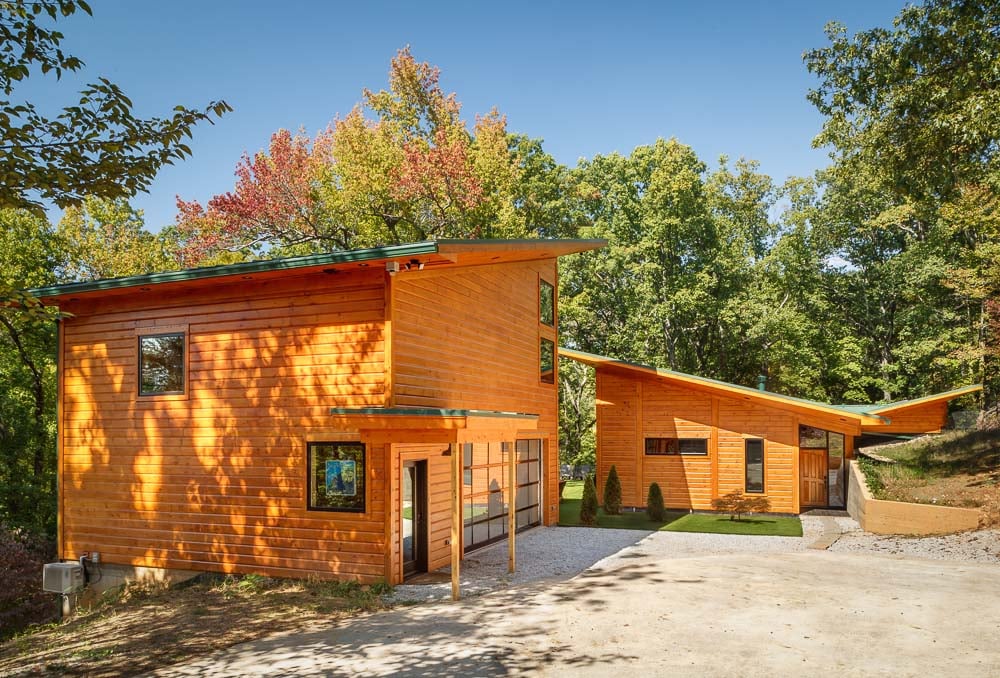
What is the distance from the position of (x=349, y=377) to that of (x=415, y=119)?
824 inches

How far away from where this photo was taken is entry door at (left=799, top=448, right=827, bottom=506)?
20.7m

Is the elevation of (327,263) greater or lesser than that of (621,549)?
greater

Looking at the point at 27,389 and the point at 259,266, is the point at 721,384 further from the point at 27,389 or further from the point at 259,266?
the point at 27,389

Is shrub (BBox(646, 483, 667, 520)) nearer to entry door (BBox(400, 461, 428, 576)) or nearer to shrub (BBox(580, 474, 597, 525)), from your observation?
shrub (BBox(580, 474, 597, 525))

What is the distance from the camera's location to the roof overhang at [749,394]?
1877cm

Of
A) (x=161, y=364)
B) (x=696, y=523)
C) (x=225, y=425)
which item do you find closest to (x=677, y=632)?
(x=225, y=425)

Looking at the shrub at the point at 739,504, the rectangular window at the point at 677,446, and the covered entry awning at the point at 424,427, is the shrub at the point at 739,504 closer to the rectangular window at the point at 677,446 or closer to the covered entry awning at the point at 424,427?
the rectangular window at the point at 677,446

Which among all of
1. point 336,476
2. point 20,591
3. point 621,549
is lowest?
point 20,591

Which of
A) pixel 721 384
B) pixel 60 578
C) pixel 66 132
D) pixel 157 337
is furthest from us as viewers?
pixel 721 384

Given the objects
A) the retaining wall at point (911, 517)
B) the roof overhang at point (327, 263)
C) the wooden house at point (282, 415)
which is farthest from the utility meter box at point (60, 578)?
the retaining wall at point (911, 517)

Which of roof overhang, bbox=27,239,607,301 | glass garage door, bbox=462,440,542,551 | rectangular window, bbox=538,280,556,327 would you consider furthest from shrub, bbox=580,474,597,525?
roof overhang, bbox=27,239,607,301

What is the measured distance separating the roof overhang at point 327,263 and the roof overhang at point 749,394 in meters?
8.07

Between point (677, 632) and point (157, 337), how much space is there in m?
9.64

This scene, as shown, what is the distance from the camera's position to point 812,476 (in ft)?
68.0
